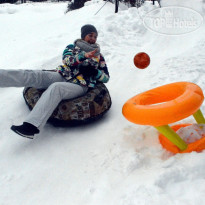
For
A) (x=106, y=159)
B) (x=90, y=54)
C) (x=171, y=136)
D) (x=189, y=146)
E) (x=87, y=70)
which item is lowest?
(x=106, y=159)

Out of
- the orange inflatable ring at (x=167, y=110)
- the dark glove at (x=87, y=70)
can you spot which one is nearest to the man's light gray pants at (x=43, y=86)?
the dark glove at (x=87, y=70)

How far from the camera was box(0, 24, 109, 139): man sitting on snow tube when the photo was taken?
2.53m

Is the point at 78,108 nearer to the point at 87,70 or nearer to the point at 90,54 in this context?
the point at 87,70

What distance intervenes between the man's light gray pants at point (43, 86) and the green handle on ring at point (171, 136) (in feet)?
3.51

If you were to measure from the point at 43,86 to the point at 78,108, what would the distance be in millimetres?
512

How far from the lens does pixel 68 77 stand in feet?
9.79

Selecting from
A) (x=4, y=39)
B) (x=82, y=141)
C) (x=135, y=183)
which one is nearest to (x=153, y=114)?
(x=135, y=183)

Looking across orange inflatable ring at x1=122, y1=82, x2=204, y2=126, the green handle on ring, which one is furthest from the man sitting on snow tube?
the green handle on ring

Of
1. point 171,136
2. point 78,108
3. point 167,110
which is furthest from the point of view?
point 78,108

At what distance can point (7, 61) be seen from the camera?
4.71 m

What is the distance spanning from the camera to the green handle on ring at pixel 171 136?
212 centimetres

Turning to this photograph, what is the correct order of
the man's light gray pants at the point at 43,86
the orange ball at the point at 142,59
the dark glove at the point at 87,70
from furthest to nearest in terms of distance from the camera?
1. the orange ball at the point at 142,59
2. the dark glove at the point at 87,70
3. the man's light gray pants at the point at 43,86

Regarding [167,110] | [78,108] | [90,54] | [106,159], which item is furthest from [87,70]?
[167,110]

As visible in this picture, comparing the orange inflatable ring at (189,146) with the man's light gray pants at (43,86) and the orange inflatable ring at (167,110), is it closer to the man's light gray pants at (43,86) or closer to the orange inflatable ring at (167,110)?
the orange inflatable ring at (167,110)
